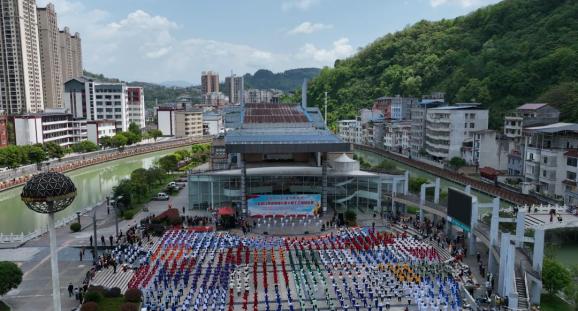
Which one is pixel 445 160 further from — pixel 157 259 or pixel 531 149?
pixel 157 259

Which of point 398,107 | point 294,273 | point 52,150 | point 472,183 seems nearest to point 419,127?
point 398,107

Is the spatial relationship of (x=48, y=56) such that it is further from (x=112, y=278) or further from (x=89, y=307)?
(x=89, y=307)

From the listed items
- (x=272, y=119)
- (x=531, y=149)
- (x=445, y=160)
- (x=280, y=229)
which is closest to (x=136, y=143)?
(x=272, y=119)

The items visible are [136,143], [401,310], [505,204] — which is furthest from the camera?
[136,143]

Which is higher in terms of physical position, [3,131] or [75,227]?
[3,131]

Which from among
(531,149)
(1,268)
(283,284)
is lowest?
(283,284)

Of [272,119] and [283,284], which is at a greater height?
[272,119]

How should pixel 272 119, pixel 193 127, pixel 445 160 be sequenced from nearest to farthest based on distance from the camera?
pixel 272 119 < pixel 445 160 < pixel 193 127
